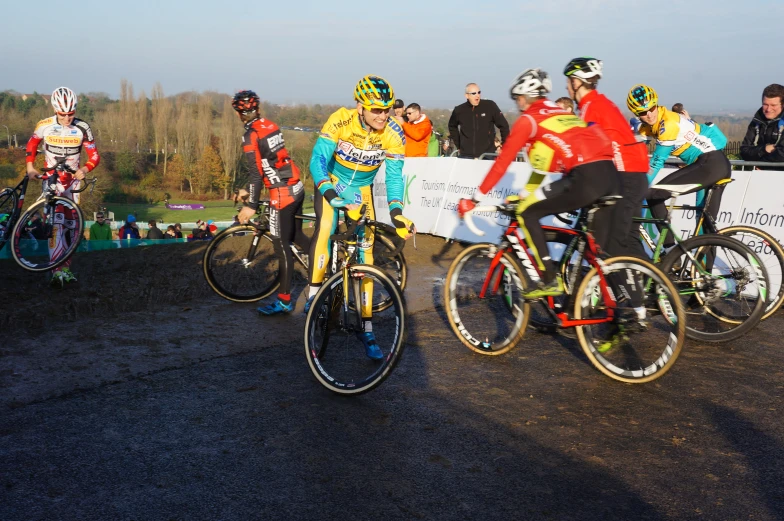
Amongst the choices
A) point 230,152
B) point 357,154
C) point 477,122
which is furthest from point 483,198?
point 230,152

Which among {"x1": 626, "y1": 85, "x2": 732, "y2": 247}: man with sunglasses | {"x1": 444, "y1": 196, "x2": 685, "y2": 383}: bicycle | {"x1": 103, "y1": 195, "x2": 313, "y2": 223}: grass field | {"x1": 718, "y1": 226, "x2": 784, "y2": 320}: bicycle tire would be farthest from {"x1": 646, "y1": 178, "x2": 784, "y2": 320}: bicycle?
{"x1": 103, "y1": 195, "x2": 313, "y2": 223}: grass field

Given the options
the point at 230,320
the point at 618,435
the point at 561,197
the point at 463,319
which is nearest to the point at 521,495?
the point at 618,435

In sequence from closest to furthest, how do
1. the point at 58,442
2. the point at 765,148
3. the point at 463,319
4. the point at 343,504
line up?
the point at 343,504 < the point at 58,442 < the point at 463,319 < the point at 765,148

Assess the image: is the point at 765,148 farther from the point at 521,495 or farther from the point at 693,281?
the point at 521,495

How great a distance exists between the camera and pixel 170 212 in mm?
Result: 82000

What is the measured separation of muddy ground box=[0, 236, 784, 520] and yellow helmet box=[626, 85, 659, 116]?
2.49 meters

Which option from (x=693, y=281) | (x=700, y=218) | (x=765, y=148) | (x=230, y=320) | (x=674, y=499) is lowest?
(x=230, y=320)

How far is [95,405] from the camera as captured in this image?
491cm

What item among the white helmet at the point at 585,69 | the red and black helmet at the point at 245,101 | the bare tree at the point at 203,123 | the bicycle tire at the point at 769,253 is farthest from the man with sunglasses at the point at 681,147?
the bare tree at the point at 203,123

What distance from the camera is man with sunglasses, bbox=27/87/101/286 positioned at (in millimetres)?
8719

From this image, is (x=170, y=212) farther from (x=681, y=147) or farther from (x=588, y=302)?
(x=588, y=302)

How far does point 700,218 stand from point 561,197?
2.35 metres

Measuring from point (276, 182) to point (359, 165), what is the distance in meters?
1.75

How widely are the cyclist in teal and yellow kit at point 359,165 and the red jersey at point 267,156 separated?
1.34 metres
